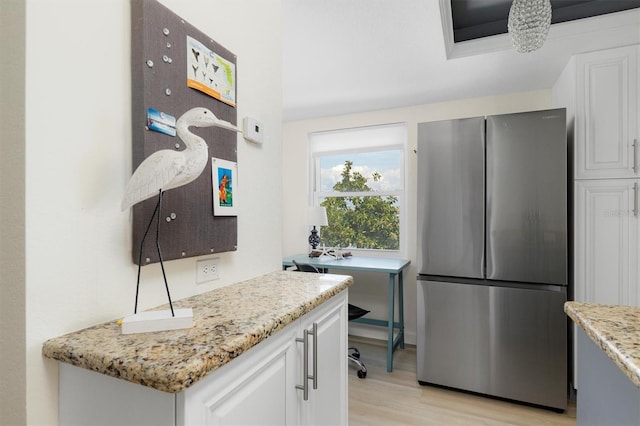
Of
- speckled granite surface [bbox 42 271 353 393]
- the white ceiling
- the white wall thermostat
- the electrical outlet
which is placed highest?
the white ceiling

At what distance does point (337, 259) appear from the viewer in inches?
129

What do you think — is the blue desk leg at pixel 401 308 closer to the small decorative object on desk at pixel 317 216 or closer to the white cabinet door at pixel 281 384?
the small decorative object on desk at pixel 317 216

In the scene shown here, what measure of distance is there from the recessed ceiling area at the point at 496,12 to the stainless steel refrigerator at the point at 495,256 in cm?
60

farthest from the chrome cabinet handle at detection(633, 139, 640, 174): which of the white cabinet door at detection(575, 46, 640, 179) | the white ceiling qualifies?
the white ceiling

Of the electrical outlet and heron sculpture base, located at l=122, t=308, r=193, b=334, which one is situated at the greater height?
the electrical outlet

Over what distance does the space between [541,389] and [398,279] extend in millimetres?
1376

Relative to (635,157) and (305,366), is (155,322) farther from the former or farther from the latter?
(635,157)

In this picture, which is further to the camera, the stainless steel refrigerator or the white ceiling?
the stainless steel refrigerator

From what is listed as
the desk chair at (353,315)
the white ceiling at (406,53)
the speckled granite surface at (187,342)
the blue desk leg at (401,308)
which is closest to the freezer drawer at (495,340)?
the desk chair at (353,315)

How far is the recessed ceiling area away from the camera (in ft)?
6.77

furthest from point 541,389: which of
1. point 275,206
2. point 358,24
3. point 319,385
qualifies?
point 358,24

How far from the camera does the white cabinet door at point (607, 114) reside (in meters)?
2.14

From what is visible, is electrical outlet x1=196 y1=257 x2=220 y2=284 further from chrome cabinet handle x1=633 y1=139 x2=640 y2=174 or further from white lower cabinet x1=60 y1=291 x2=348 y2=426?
chrome cabinet handle x1=633 y1=139 x2=640 y2=174

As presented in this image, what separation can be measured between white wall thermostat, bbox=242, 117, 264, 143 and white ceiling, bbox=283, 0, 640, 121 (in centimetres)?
80
